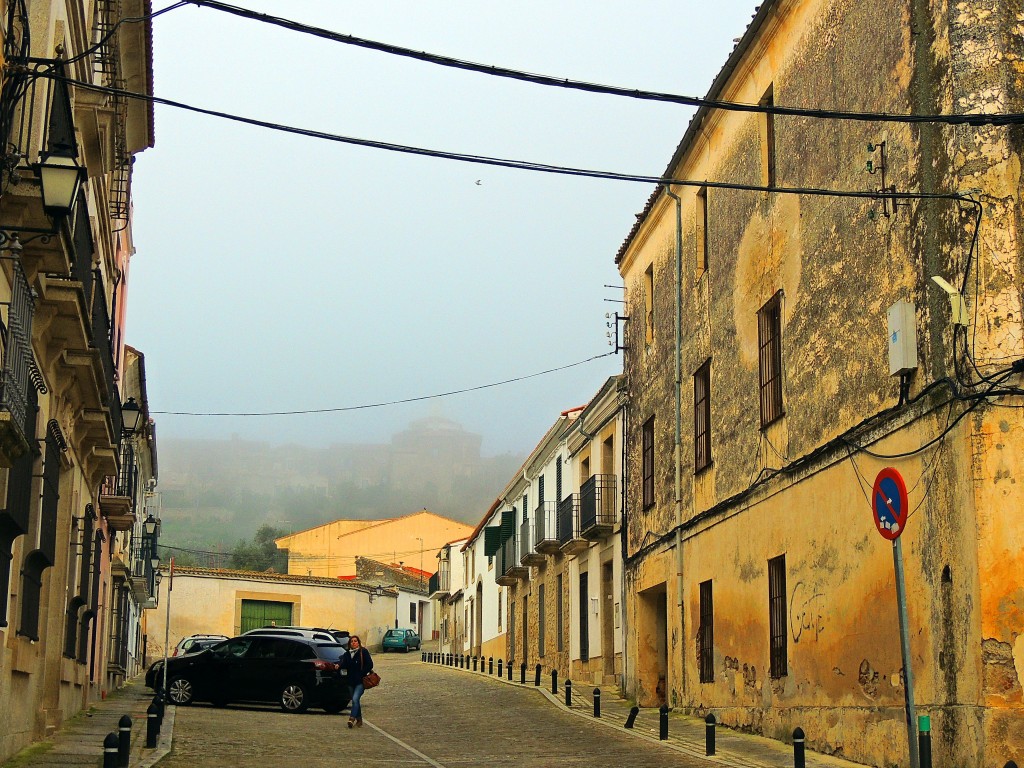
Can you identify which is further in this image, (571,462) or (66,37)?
(571,462)

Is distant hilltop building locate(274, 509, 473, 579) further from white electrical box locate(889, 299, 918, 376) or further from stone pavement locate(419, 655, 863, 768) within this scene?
white electrical box locate(889, 299, 918, 376)

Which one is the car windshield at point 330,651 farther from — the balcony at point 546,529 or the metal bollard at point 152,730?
the balcony at point 546,529

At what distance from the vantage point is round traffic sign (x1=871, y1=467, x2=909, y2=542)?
9.85 metres

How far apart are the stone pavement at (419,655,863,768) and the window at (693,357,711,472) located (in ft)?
13.2

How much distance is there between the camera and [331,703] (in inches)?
885

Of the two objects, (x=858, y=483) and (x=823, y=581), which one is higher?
(x=858, y=483)

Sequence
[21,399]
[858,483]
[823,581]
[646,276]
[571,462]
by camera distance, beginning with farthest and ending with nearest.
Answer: [571,462], [646,276], [823,581], [858,483], [21,399]

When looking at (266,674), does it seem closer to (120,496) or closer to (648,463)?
(120,496)

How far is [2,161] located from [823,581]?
9.92 metres

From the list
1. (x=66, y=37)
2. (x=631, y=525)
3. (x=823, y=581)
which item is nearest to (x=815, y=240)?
(x=823, y=581)

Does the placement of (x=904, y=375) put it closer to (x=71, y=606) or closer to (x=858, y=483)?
(x=858, y=483)

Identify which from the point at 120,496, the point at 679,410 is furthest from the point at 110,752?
the point at 120,496

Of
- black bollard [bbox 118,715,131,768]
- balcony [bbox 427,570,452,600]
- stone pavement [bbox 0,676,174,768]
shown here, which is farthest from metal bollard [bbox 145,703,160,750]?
balcony [bbox 427,570,452,600]

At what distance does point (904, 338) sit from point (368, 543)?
66195 mm
